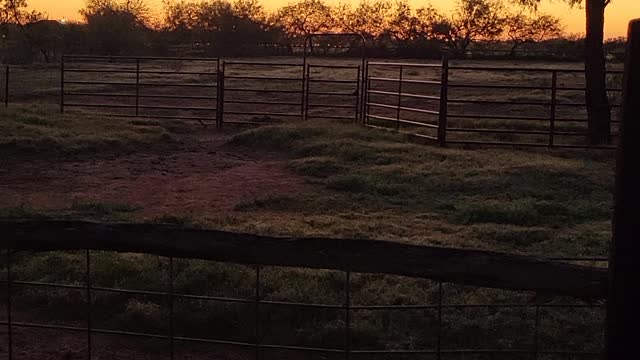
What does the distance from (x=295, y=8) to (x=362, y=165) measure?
67.7 metres

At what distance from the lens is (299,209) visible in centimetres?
884

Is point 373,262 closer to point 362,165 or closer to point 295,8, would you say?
point 362,165

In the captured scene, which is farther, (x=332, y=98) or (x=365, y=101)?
(x=332, y=98)

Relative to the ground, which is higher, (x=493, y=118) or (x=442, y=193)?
(x=493, y=118)

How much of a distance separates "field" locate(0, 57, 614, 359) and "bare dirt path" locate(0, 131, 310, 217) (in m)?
0.04

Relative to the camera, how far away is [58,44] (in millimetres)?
52750

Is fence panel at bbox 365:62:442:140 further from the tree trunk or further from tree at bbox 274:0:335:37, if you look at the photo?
tree at bbox 274:0:335:37

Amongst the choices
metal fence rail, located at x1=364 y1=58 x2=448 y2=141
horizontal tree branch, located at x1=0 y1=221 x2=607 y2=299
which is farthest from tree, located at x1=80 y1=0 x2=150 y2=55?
horizontal tree branch, located at x1=0 y1=221 x2=607 y2=299

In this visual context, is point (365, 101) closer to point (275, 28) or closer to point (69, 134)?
point (69, 134)

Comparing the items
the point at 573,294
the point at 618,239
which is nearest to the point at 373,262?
the point at 573,294

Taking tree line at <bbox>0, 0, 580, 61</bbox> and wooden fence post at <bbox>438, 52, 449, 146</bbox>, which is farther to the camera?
tree line at <bbox>0, 0, 580, 61</bbox>

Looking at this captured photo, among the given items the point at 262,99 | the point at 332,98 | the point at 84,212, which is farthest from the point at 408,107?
the point at 84,212

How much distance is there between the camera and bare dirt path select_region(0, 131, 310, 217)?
9.16 meters

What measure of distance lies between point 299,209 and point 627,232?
6.75 meters
